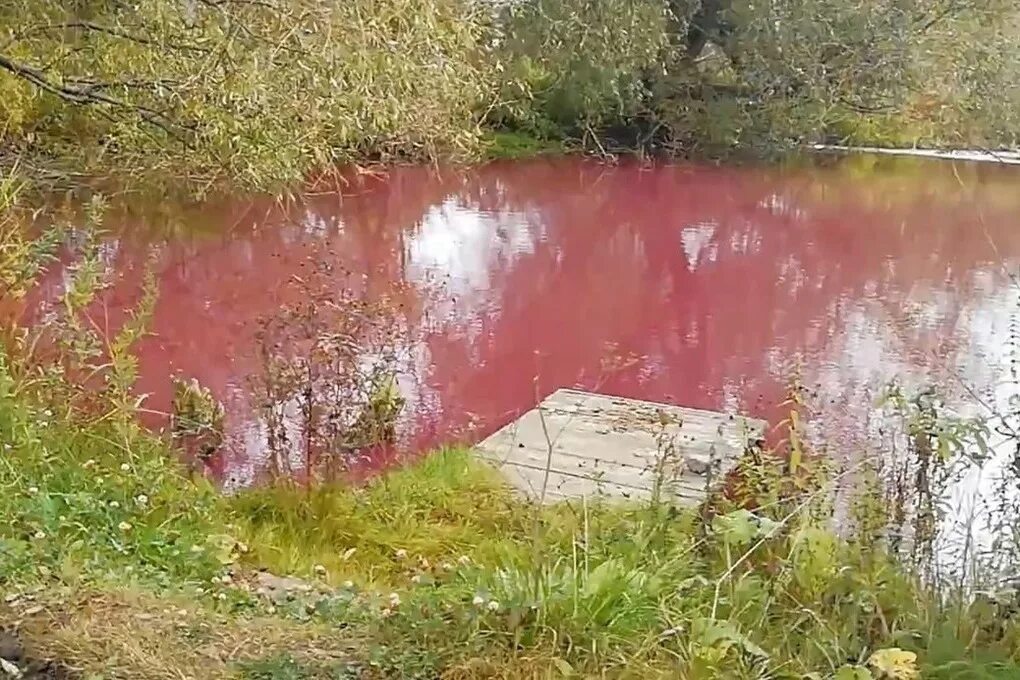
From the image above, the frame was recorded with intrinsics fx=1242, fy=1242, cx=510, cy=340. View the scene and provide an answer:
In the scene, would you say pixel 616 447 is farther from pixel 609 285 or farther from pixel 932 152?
pixel 932 152

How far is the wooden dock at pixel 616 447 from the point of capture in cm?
393

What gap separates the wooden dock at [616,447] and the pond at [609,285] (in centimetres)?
33

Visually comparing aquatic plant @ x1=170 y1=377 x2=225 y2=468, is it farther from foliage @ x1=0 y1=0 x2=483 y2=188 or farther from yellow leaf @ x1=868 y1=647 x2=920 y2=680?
yellow leaf @ x1=868 y1=647 x2=920 y2=680

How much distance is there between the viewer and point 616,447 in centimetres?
440

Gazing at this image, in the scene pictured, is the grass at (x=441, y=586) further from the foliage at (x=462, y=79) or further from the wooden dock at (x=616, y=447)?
the foliage at (x=462, y=79)

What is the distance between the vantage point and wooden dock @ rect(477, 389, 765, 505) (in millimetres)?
3930

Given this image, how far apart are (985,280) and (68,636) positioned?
689 cm

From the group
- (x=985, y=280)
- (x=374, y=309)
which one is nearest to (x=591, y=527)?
(x=374, y=309)

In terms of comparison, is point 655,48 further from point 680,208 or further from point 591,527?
point 591,527

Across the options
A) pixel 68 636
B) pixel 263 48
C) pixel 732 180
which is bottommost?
pixel 732 180

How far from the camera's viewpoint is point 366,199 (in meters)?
9.87

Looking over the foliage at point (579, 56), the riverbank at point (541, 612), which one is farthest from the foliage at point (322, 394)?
the foliage at point (579, 56)

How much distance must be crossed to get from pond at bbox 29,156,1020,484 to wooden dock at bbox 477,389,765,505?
0.33 metres

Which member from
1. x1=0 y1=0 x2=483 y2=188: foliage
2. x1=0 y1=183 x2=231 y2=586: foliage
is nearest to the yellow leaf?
x1=0 y1=183 x2=231 y2=586: foliage
